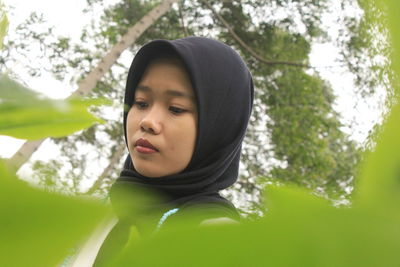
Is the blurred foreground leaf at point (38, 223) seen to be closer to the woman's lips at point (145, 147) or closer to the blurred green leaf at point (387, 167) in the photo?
the blurred green leaf at point (387, 167)

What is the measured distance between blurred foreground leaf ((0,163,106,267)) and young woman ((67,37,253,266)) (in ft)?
1.68

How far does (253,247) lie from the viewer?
4cm

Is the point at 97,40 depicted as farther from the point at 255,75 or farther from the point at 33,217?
the point at 33,217

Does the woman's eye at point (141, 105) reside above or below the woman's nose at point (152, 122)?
above

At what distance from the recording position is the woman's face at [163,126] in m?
0.62

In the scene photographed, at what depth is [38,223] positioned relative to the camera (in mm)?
51

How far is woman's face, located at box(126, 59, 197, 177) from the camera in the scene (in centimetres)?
62

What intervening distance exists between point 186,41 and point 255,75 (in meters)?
3.85

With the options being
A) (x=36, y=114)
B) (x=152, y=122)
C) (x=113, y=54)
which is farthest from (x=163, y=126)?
(x=113, y=54)

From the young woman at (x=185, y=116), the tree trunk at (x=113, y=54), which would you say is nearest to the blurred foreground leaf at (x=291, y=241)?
the young woman at (x=185, y=116)

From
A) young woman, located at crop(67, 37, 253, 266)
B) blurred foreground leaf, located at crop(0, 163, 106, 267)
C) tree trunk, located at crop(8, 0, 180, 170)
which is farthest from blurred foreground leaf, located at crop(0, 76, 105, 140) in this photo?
tree trunk, located at crop(8, 0, 180, 170)

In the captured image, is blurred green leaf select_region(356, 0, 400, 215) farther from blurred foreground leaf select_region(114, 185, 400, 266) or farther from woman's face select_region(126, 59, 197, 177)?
woman's face select_region(126, 59, 197, 177)

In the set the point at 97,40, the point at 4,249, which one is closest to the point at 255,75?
the point at 97,40

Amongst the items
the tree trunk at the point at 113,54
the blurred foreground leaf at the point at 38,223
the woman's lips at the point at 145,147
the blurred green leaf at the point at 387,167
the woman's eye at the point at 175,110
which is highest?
the tree trunk at the point at 113,54
